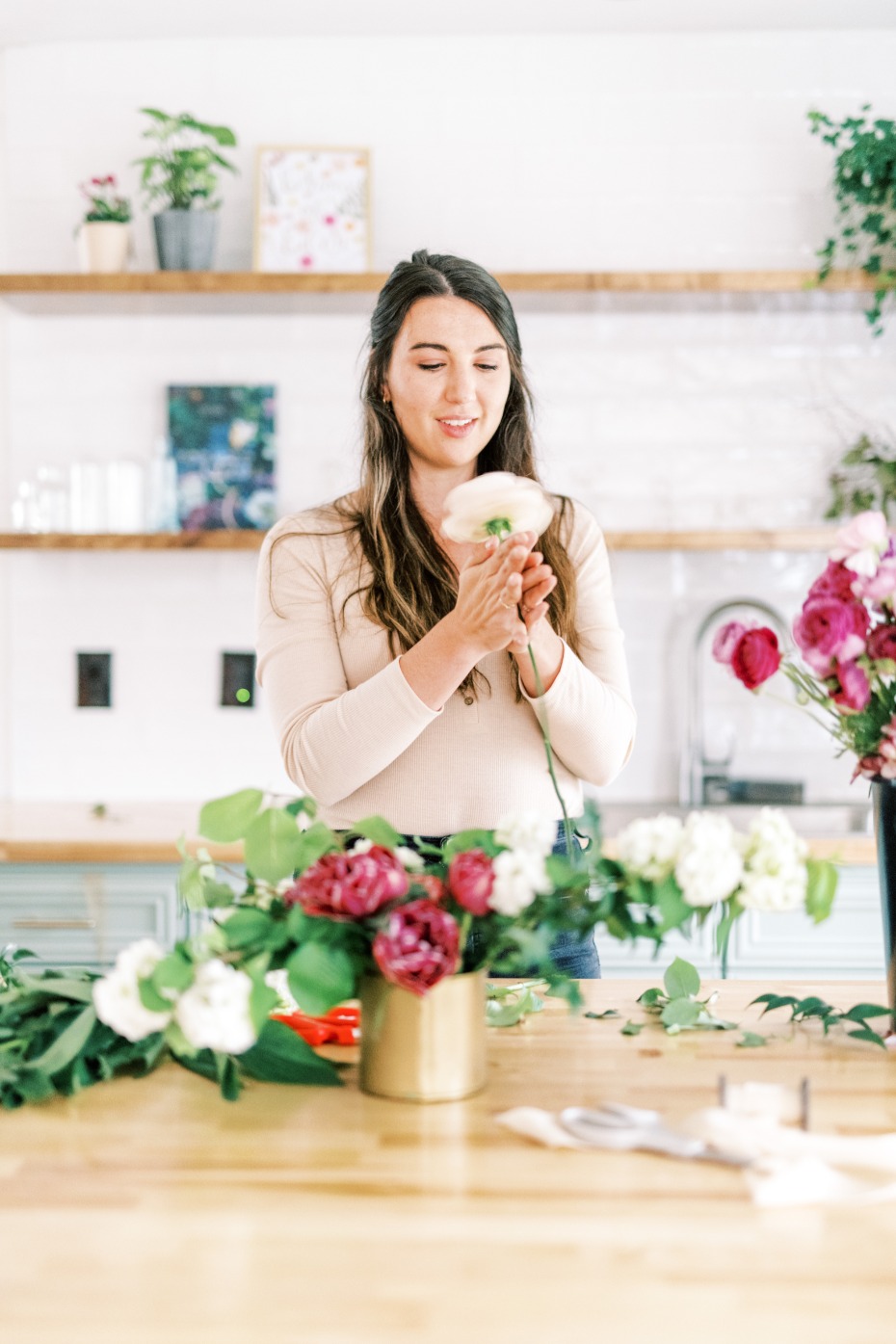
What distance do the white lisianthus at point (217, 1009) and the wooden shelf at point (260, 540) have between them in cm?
218

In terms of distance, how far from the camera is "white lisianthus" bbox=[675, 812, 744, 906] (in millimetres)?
1067

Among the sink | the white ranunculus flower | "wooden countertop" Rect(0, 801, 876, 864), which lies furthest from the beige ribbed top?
the sink

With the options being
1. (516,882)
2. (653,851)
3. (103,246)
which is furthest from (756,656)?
(103,246)

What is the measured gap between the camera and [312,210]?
3207 mm

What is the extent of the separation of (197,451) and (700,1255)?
2.81 metres

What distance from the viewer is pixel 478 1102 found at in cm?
109

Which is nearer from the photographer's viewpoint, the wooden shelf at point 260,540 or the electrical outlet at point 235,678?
the wooden shelf at point 260,540

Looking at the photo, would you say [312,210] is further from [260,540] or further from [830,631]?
[830,631]

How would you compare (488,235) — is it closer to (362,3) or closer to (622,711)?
(362,3)

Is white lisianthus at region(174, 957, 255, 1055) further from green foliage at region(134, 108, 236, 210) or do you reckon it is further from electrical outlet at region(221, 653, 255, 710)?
green foliage at region(134, 108, 236, 210)

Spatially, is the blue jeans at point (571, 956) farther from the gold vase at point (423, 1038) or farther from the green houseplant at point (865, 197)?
the green houseplant at point (865, 197)

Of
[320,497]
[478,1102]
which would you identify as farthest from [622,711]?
[320,497]

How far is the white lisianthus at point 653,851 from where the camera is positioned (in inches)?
43.1

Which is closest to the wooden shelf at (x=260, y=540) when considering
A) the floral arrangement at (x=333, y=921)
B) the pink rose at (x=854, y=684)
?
the pink rose at (x=854, y=684)
